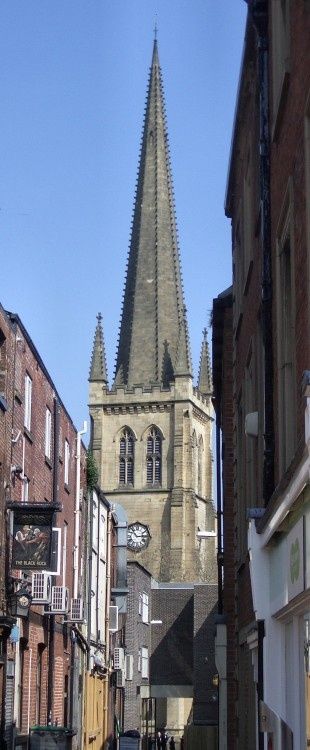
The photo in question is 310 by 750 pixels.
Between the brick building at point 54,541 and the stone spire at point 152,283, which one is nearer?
the brick building at point 54,541

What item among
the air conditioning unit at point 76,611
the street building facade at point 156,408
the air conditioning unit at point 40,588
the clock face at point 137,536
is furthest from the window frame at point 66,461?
the clock face at point 137,536

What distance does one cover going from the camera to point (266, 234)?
386 inches

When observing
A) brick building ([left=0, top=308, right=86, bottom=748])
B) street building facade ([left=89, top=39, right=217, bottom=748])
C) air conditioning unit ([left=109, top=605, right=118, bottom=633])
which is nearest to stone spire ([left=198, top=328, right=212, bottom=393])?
street building facade ([left=89, top=39, right=217, bottom=748])

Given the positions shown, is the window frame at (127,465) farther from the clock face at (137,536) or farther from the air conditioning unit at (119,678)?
the air conditioning unit at (119,678)

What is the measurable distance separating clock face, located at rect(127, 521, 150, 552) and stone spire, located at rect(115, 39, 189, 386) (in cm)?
1116

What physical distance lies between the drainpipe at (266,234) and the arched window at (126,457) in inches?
3345

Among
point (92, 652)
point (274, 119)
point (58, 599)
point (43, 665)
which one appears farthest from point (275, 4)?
point (92, 652)

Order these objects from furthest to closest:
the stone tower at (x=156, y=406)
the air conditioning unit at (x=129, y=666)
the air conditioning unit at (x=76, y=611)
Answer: the stone tower at (x=156, y=406)
the air conditioning unit at (x=129, y=666)
the air conditioning unit at (x=76, y=611)

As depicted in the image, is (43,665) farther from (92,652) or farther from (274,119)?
(274,119)

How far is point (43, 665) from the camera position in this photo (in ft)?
79.2

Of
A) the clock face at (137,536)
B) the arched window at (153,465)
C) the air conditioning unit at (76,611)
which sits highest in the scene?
the arched window at (153,465)

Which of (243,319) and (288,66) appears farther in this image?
(243,319)

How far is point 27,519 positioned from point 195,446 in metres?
76.1

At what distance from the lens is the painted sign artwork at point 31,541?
19.2m
